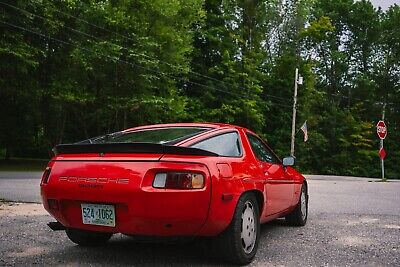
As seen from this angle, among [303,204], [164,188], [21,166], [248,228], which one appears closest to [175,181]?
[164,188]

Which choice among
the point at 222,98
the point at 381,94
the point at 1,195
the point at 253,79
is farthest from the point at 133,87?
the point at 381,94

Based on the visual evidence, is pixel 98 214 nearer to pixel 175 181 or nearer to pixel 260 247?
pixel 175 181

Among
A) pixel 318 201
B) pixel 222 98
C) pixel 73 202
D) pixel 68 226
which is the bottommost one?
pixel 318 201

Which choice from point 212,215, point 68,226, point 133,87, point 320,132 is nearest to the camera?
point 212,215

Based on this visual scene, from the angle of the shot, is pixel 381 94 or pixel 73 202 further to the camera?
pixel 381 94

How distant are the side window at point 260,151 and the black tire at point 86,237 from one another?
194 cm

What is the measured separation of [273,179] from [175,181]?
1780 millimetres

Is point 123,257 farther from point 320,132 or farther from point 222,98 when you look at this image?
point 320,132

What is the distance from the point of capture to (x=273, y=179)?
5.14 metres

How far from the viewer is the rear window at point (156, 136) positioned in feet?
14.2

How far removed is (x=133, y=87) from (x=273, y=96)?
16.8 m

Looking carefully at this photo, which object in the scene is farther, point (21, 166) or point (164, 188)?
point (21, 166)

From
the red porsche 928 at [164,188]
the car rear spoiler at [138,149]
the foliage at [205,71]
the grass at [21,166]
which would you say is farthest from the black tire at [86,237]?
the grass at [21,166]

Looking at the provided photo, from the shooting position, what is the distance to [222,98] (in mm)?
33188
